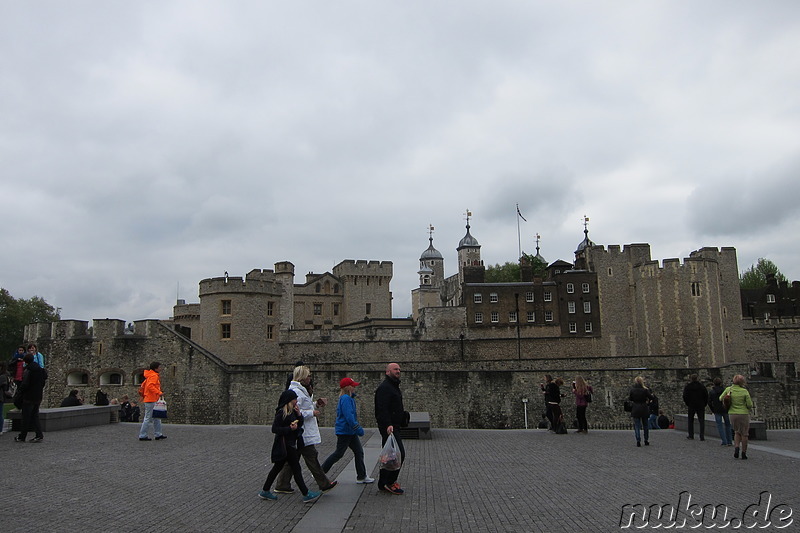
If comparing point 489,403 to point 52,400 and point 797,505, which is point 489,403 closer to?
point 797,505

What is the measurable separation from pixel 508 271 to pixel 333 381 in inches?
2570

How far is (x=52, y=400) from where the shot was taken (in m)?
37.6

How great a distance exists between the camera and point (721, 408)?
55.7ft

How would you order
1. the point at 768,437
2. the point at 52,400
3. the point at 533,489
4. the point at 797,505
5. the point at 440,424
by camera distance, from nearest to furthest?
1. the point at 797,505
2. the point at 533,489
3. the point at 768,437
4. the point at 440,424
5. the point at 52,400

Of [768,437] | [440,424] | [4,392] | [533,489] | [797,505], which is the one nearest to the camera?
[797,505]

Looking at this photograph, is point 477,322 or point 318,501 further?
point 477,322

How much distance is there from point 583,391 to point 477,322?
38.7 m

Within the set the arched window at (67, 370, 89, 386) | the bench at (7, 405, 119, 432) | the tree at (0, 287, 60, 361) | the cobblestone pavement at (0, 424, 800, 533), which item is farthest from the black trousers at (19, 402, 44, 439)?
the tree at (0, 287, 60, 361)

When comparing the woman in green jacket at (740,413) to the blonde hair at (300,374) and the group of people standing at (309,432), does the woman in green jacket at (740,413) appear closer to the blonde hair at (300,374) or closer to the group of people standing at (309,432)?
the group of people standing at (309,432)

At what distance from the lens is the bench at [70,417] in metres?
16.6

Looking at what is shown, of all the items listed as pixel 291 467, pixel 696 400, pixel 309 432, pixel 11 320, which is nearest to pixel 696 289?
pixel 696 400

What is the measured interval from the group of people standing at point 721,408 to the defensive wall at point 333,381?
13.5 m

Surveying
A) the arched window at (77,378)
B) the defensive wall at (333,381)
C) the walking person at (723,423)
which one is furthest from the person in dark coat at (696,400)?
the arched window at (77,378)

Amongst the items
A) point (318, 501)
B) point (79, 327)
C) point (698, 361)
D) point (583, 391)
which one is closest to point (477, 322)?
point (698, 361)
